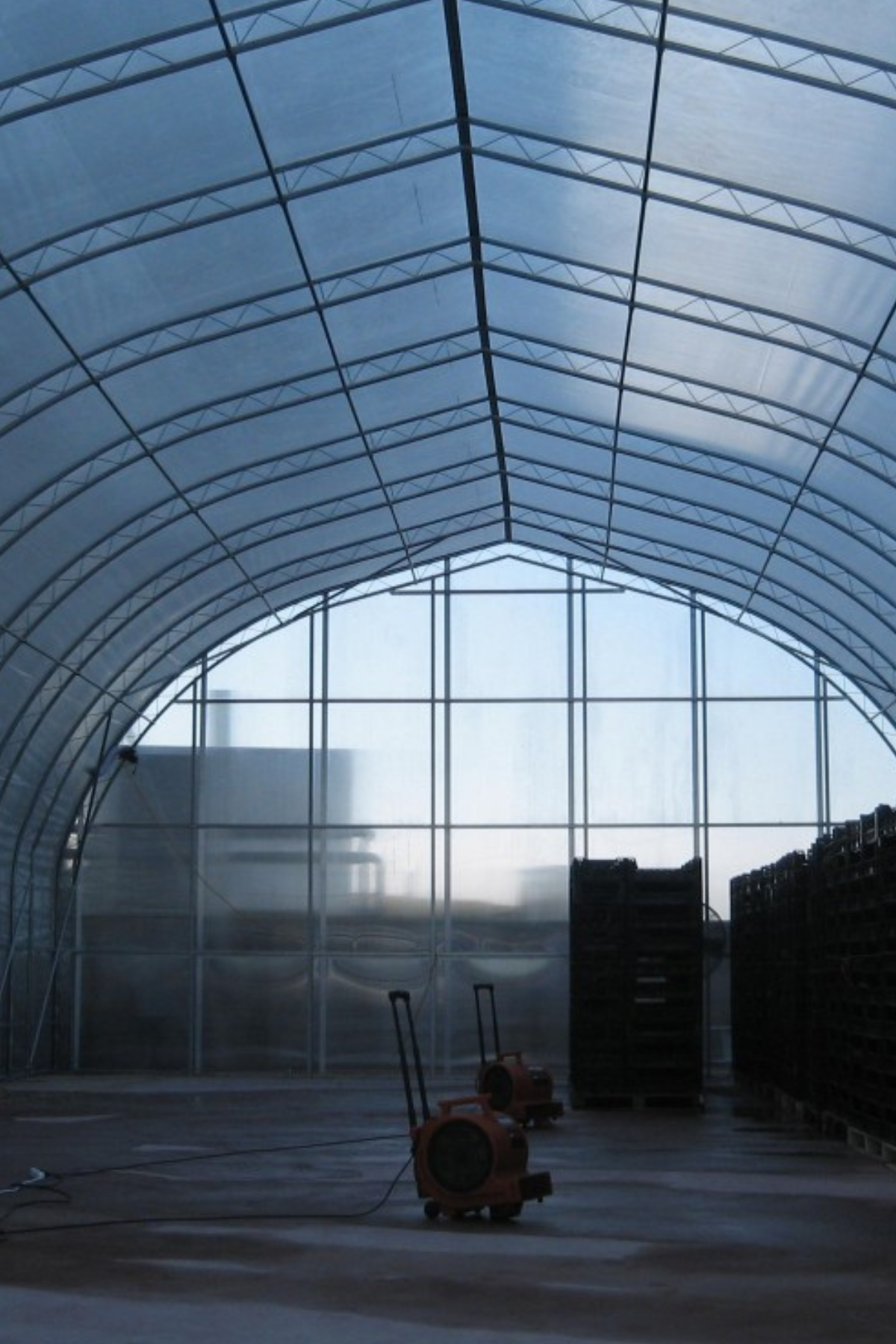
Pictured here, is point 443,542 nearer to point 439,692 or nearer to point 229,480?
point 439,692

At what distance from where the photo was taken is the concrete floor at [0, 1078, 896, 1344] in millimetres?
11172

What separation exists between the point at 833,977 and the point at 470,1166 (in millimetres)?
9056

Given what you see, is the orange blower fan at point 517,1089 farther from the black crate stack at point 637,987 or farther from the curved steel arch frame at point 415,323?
the curved steel arch frame at point 415,323

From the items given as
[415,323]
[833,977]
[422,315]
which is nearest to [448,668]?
[415,323]

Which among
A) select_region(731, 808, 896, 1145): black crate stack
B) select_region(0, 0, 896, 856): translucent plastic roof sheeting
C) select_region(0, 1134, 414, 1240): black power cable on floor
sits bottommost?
select_region(0, 1134, 414, 1240): black power cable on floor

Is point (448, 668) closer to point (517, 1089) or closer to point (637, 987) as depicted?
point (637, 987)

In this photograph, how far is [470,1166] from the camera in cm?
1568

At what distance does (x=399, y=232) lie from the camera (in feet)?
79.3

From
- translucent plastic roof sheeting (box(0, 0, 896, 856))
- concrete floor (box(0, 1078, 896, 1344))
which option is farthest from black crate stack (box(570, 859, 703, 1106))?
translucent plastic roof sheeting (box(0, 0, 896, 856))

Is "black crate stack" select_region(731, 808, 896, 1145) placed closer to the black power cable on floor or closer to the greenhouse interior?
the greenhouse interior

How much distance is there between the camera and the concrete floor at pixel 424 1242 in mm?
11172

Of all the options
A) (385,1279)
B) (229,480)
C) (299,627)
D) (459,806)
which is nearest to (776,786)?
(459,806)

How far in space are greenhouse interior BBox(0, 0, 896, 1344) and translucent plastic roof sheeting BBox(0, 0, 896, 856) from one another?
3.1 inches

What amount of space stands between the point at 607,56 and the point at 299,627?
2095 centimetres
